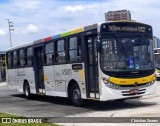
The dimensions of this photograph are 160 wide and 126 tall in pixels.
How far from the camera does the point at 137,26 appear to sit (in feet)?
46.8

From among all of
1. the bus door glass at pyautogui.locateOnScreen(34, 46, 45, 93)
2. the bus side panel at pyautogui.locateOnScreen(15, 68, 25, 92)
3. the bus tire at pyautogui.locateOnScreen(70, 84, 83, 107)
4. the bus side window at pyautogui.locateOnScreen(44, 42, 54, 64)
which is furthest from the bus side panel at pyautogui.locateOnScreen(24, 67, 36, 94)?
the bus tire at pyautogui.locateOnScreen(70, 84, 83, 107)

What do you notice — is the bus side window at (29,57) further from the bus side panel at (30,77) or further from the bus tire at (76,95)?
the bus tire at (76,95)

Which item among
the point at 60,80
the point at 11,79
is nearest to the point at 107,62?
the point at 60,80

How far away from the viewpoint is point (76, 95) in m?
15.2

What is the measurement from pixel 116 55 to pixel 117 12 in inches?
729

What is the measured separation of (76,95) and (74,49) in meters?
1.78

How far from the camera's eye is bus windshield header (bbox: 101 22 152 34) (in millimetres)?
13570

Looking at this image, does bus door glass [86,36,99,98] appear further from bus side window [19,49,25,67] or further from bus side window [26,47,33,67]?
bus side window [19,49,25,67]

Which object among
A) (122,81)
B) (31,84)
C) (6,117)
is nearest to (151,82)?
(122,81)

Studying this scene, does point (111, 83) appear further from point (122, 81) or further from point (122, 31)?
point (122, 31)

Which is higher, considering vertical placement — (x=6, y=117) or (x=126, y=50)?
(x=126, y=50)

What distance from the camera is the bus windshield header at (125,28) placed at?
534 inches

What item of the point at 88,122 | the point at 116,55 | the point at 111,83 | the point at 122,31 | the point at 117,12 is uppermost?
the point at 117,12

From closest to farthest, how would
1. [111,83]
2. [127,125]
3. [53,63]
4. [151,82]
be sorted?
1. [127,125]
2. [111,83]
3. [151,82]
4. [53,63]
